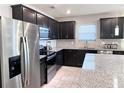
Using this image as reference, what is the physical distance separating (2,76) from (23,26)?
948 millimetres

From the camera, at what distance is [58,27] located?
5.92 meters

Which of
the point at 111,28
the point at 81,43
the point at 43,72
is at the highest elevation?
the point at 111,28

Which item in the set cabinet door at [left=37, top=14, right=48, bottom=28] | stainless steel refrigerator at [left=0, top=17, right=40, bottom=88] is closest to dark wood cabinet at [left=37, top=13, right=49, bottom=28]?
cabinet door at [left=37, top=14, right=48, bottom=28]

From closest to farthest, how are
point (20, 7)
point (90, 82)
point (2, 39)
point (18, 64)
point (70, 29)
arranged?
point (90, 82), point (2, 39), point (18, 64), point (20, 7), point (70, 29)

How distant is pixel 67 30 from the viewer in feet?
19.0

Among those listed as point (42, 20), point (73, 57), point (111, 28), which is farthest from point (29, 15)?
point (111, 28)

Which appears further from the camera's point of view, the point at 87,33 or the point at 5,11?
the point at 87,33

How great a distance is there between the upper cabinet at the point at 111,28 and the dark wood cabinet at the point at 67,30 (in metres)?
1.30

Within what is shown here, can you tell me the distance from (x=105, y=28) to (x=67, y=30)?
1708 millimetres

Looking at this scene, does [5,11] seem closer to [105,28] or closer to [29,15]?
[29,15]

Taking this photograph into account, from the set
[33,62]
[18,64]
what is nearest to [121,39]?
[33,62]

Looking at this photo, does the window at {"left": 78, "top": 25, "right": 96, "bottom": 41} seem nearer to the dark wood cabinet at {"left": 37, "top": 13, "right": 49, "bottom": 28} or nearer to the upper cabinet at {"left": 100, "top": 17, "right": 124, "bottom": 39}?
the upper cabinet at {"left": 100, "top": 17, "right": 124, "bottom": 39}

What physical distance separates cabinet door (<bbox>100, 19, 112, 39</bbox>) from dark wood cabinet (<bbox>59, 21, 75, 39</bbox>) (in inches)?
50.5

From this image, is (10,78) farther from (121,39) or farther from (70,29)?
(121,39)
